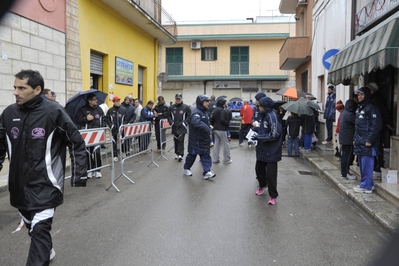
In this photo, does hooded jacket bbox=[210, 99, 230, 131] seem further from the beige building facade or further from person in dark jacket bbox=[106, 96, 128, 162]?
the beige building facade

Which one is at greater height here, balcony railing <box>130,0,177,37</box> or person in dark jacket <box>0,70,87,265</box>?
balcony railing <box>130,0,177,37</box>


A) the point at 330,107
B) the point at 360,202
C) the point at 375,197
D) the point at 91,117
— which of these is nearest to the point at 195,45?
the point at 330,107

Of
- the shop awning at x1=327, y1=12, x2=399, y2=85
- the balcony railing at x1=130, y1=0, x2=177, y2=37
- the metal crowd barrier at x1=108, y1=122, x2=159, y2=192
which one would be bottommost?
the metal crowd barrier at x1=108, y1=122, x2=159, y2=192

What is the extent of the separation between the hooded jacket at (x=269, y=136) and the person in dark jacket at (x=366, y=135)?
5.00 feet

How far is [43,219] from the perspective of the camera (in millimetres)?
3305

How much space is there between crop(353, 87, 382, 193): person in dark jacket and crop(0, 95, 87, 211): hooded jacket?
5133mm

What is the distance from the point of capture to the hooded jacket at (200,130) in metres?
8.01

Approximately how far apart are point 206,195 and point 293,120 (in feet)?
19.8

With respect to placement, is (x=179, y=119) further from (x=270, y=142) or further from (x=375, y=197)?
(x=375, y=197)

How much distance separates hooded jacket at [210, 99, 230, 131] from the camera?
1041 centimetres

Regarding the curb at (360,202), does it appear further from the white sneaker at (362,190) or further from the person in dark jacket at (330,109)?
the person in dark jacket at (330,109)

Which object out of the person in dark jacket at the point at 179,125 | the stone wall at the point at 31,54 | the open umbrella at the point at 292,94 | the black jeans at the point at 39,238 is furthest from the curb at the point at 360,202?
the stone wall at the point at 31,54

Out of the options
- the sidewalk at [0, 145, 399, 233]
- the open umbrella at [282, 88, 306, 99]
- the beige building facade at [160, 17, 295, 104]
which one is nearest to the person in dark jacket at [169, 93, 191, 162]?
the open umbrella at [282, 88, 306, 99]

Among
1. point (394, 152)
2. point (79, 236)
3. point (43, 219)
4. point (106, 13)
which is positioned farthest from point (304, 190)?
point (106, 13)
